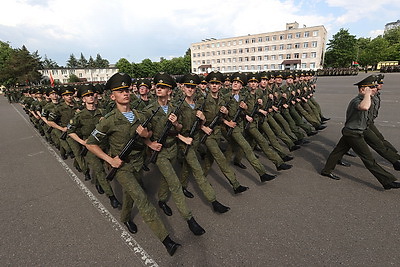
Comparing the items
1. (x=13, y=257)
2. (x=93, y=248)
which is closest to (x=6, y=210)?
(x=13, y=257)

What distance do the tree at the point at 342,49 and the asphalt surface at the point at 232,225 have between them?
233 ft

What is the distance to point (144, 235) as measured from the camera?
307 centimetres

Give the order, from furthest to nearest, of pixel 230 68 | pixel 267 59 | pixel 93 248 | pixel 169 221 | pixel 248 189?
pixel 230 68
pixel 267 59
pixel 248 189
pixel 169 221
pixel 93 248

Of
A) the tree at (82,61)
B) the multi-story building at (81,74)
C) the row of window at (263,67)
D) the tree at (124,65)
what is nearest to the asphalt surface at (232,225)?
the row of window at (263,67)

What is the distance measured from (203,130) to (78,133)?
2517 mm

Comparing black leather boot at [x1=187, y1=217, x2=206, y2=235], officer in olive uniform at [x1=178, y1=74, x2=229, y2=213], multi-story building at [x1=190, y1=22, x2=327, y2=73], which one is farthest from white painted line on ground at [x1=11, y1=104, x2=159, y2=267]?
multi-story building at [x1=190, y1=22, x2=327, y2=73]

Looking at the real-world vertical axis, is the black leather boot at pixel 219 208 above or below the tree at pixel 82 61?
below

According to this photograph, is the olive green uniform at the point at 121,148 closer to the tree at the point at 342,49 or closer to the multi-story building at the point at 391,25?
the tree at the point at 342,49

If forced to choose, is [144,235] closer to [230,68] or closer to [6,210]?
[6,210]

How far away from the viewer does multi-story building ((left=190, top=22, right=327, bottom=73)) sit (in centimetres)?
5456

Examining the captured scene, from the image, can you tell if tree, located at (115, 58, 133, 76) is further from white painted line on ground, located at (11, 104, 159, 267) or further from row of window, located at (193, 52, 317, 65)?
white painted line on ground, located at (11, 104, 159, 267)

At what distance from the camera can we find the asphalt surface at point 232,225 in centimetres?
262

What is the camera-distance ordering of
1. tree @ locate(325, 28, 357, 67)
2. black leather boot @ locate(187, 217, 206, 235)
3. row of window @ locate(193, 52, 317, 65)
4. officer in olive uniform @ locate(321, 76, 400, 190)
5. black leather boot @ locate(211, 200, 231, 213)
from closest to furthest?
black leather boot @ locate(187, 217, 206, 235), black leather boot @ locate(211, 200, 231, 213), officer in olive uniform @ locate(321, 76, 400, 190), row of window @ locate(193, 52, 317, 65), tree @ locate(325, 28, 357, 67)

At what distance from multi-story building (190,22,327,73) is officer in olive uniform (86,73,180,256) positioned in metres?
61.4
